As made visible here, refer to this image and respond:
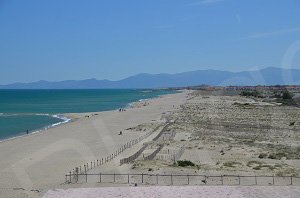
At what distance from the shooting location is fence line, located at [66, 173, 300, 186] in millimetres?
23969

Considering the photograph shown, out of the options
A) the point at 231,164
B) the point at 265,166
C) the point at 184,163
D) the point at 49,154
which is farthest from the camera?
the point at 49,154

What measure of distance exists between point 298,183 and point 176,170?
7.38 metres

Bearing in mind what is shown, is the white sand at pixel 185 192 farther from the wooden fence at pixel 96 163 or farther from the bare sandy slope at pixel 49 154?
the wooden fence at pixel 96 163

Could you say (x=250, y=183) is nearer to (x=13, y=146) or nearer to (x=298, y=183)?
(x=298, y=183)

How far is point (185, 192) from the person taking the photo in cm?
2173

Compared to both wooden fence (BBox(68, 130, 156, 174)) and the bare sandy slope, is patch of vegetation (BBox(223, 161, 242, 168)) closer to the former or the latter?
wooden fence (BBox(68, 130, 156, 174))

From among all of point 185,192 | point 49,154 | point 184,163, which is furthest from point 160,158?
point 49,154

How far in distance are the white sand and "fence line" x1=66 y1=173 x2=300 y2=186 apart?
125cm

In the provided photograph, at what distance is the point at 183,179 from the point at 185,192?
311 cm

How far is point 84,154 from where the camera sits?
1462 inches

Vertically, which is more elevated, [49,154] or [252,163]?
[252,163]

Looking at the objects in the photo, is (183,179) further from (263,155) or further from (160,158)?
(263,155)

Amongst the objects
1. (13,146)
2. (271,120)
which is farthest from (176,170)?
(271,120)

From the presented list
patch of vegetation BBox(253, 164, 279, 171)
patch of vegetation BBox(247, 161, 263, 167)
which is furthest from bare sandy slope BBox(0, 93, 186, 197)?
patch of vegetation BBox(253, 164, 279, 171)
